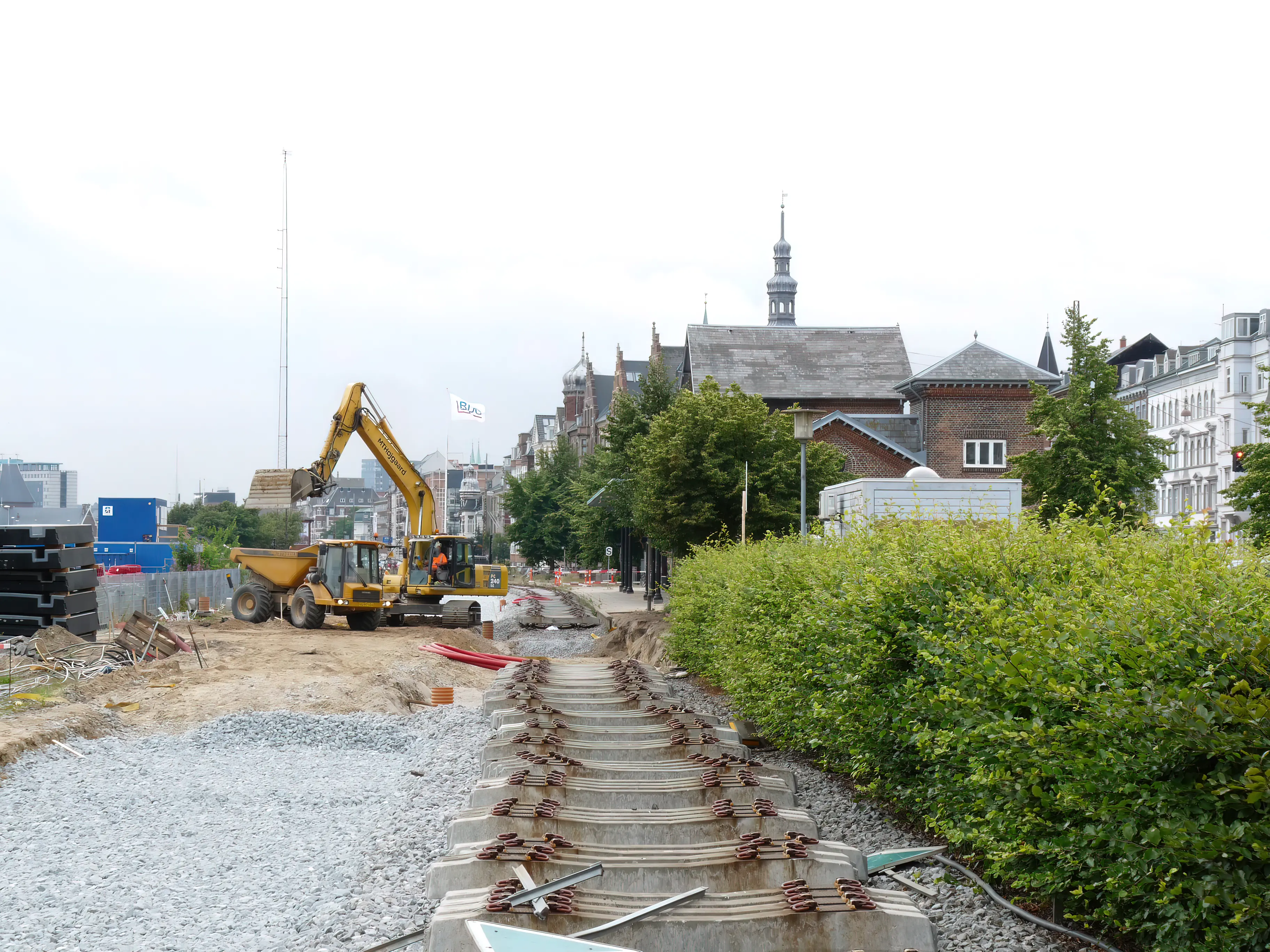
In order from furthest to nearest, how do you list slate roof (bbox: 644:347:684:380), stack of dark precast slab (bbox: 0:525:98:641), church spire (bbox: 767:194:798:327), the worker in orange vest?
1. church spire (bbox: 767:194:798:327)
2. slate roof (bbox: 644:347:684:380)
3. the worker in orange vest
4. stack of dark precast slab (bbox: 0:525:98:641)

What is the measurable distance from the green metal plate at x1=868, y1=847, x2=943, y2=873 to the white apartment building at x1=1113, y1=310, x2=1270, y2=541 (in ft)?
194

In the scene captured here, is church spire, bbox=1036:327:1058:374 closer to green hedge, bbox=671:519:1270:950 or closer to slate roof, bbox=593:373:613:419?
slate roof, bbox=593:373:613:419

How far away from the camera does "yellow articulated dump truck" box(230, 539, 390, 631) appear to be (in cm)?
3017

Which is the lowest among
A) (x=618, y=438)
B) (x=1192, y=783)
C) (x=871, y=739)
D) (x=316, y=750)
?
(x=316, y=750)

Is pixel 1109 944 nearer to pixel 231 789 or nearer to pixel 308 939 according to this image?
pixel 308 939

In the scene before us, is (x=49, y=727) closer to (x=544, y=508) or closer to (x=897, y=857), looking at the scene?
(x=897, y=857)

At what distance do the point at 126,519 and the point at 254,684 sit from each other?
147 feet

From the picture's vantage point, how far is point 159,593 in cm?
3497

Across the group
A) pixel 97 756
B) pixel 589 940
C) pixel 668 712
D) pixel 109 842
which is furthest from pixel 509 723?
pixel 589 940

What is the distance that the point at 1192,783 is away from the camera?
4.52m

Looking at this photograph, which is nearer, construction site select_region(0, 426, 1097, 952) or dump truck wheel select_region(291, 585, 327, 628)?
construction site select_region(0, 426, 1097, 952)

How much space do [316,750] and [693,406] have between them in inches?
907

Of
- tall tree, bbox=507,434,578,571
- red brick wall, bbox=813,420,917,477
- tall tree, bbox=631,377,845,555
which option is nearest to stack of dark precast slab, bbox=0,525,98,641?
tall tree, bbox=631,377,845,555

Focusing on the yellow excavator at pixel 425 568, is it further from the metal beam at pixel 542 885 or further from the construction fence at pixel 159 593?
the metal beam at pixel 542 885
